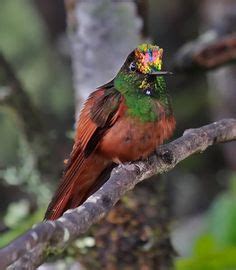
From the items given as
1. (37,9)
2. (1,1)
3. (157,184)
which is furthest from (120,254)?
(37,9)

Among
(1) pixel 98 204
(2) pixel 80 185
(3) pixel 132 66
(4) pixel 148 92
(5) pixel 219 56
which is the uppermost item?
(5) pixel 219 56

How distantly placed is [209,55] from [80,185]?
1.43 m

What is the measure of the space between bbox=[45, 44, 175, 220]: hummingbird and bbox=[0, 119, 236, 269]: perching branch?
151mm

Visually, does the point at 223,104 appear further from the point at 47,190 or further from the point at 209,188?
the point at 47,190

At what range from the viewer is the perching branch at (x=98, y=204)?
1.63 m

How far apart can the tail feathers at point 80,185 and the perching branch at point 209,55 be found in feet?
4.04

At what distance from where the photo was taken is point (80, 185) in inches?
130

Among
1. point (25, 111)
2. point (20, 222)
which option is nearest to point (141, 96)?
point (25, 111)

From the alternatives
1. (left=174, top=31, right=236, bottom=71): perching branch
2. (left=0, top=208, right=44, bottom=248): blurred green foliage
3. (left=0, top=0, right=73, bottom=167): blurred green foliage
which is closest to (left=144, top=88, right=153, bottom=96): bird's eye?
(left=0, top=208, right=44, bottom=248): blurred green foliage

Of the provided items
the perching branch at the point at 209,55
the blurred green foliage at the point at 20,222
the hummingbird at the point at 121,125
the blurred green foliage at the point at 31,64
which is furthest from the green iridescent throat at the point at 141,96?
the blurred green foliage at the point at 31,64

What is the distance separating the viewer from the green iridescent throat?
3.22 meters

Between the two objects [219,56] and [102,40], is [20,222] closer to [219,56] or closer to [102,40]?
[102,40]

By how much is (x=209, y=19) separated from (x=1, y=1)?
68.7 inches

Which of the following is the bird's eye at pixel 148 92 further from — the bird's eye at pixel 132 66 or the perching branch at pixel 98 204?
the perching branch at pixel 98 204
